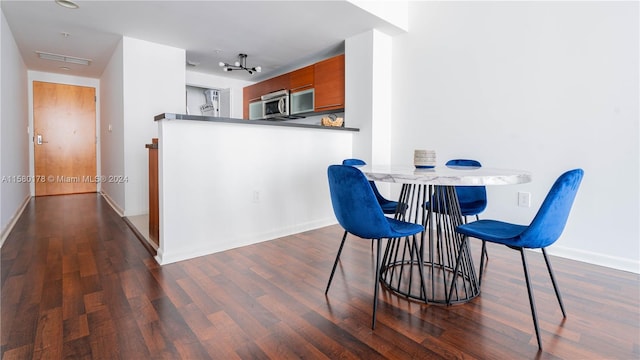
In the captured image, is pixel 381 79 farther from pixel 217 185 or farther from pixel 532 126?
pixel 217 185

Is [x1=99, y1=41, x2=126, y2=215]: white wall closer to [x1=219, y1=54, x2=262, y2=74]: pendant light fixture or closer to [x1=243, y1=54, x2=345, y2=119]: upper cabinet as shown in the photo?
[x1=219, y1=54, x2=262, y2=74]: pendant light fixture

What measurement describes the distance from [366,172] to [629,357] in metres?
1.34

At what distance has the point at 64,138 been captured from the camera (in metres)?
5.92

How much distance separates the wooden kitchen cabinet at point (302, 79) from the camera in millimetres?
4570

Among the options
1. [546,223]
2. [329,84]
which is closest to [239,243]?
[546,223]

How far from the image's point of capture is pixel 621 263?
7.74 ft

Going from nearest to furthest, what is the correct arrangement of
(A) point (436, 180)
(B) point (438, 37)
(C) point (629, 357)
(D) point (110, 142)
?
1. (C) point (629, 357)
2. (A) point (436, 180)
3. (B) point (438, 37)
4. (D) point (110, 142)

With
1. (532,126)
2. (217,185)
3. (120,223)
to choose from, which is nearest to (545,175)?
(532,126)

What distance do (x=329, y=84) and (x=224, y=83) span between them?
9.01 feet

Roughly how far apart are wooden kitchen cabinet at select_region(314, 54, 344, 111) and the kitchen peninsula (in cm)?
79

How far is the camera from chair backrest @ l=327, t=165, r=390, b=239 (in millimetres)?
1609

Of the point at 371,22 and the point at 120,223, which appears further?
the point at 120,223

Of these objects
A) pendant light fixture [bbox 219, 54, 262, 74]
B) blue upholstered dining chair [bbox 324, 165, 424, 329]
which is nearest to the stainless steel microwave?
pendant light fixture [bbox 219, 54, 262, 74]

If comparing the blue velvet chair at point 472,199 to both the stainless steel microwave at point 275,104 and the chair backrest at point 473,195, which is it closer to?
the chair backrest at point 473,195
